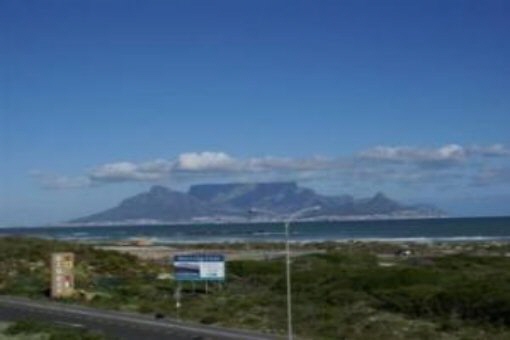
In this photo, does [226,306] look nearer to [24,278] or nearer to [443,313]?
[443,313]

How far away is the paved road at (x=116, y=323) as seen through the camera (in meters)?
38.4

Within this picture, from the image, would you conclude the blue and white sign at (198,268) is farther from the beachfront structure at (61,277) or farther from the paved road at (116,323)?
the paved road at (116,323)

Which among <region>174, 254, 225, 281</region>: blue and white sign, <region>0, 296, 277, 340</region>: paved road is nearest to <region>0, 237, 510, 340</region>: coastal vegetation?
<region>174, 254, 225, 281</region>: blue and white sign

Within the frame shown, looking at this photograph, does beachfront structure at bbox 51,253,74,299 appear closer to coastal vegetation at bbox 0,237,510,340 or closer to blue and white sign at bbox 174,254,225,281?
coastal vegetation at bbox 0,237,510,340

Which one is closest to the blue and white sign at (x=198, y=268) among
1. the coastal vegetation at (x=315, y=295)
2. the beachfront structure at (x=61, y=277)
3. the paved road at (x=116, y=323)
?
the coastal vegetation at (x=315, y=295)

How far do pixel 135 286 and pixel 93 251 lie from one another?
26.0 m

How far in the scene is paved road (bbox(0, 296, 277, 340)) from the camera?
38.4 meters

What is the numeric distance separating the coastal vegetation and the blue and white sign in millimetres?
1091

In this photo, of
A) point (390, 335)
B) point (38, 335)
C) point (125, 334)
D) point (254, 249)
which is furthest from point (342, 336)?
point (254, 249)

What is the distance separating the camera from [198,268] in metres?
55.9

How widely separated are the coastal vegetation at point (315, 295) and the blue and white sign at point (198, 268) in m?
1.09

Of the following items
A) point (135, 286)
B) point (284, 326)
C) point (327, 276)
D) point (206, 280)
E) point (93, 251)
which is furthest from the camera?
point (93, 251)

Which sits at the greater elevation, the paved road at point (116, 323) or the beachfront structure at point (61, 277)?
the beachfront structure at point (61, 277)

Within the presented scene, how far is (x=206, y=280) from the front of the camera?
186 feet
